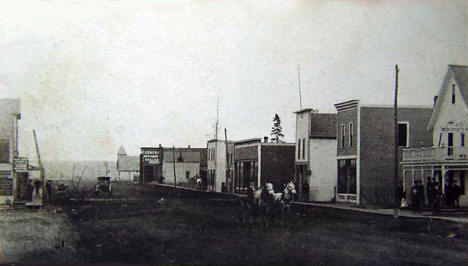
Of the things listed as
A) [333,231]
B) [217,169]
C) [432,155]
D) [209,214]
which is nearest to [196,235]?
[333,231]

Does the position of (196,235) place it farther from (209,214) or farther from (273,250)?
(209,214)

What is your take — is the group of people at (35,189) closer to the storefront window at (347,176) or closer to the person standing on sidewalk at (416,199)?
the person standing on sidewalk at (416,199)

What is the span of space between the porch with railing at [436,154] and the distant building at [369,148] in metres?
0.27

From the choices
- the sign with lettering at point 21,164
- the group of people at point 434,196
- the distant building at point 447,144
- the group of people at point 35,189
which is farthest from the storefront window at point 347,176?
the sign with lettering at point 21,164

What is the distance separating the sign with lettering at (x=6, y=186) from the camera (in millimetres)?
14914

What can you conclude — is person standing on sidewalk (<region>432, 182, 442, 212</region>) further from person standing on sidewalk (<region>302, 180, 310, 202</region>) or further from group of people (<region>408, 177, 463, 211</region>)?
person standing on sidewalk (<region>302, 180, 310, 202</region>)

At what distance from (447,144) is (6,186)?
37.3 feet

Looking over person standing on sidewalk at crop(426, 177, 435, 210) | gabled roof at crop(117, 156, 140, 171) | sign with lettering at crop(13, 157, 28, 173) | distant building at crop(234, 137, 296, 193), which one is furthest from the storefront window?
sign with lettering at crop(13, 157, 28, 173)

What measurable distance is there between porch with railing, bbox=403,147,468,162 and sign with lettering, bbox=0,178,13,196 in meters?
11.4

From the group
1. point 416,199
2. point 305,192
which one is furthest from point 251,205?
point 305,192

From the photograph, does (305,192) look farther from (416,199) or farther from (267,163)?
(416,199)

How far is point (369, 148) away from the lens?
81.5 feet

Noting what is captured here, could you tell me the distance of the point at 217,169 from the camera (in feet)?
138

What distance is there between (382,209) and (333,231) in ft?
18.5
